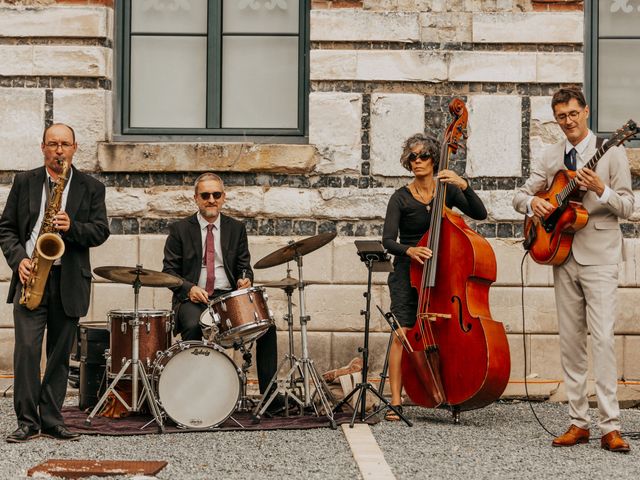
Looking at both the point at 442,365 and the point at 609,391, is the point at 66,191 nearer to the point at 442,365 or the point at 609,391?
the point at 442,365

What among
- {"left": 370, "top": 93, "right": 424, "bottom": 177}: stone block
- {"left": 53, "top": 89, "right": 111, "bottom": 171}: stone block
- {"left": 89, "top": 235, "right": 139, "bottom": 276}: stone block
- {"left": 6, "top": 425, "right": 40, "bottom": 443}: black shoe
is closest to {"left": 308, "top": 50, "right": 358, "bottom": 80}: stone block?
{"left": 370, "top": 93, "right": 424, "bottom": 177}: stone block

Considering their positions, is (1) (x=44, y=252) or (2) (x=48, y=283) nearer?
(1) (x=44, y=252)

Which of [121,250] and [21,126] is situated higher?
[21,126]

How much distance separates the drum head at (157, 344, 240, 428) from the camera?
7906 mm

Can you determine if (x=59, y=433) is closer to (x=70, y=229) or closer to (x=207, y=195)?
(x=70, y=229)

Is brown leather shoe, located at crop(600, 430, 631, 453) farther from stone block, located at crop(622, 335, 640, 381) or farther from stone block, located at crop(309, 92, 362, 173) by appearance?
stone block, located at crop(309, 92, 362, 173)

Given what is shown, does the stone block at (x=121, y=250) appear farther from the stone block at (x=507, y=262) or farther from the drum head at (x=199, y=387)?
the stone block at (x=507, y=262)

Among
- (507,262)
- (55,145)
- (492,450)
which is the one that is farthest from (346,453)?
(507,262)

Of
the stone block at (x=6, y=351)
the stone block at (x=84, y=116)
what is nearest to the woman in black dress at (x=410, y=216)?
the stone block at (x=84, y=116)

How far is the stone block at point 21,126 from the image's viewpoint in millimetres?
9570

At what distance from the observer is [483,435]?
7.72 metres

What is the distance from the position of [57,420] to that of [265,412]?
62.9 inches

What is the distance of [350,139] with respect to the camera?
9.57 meters

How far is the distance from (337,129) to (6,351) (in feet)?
10.6
